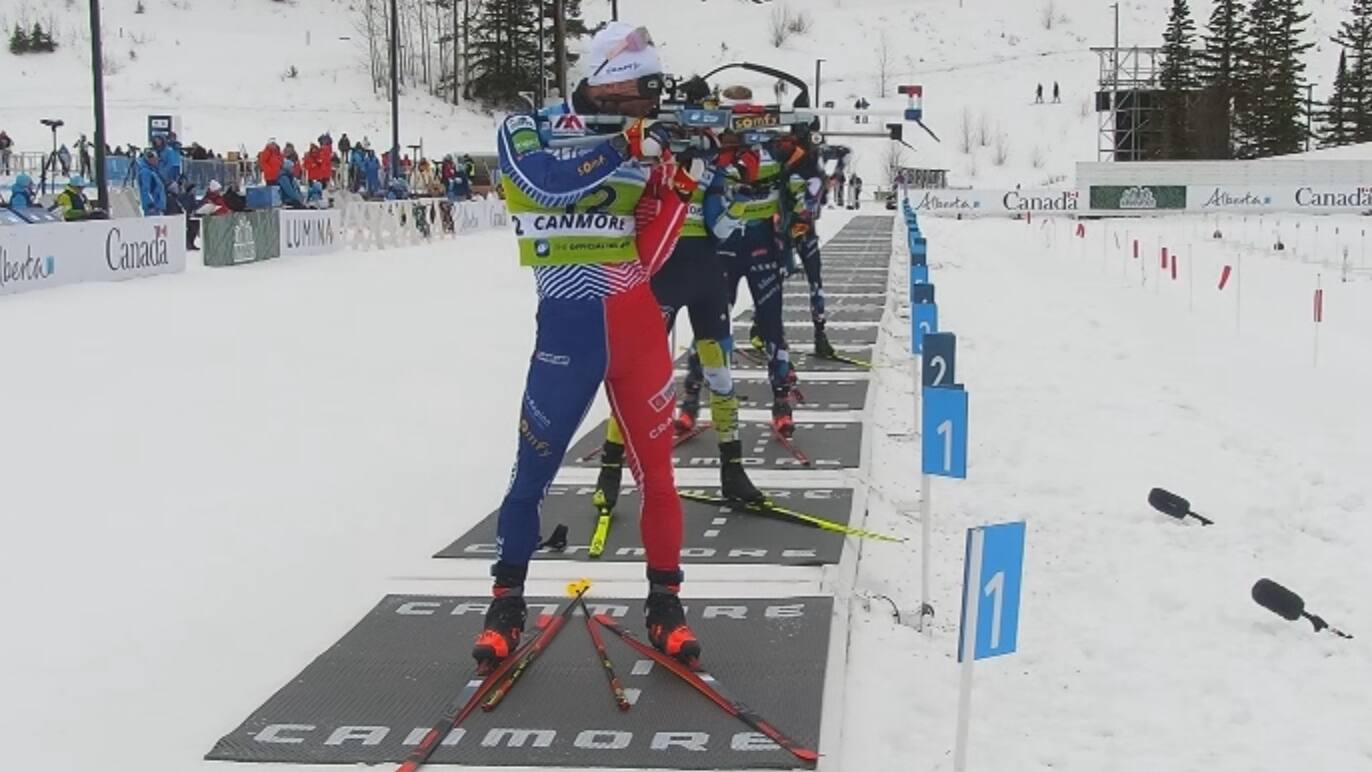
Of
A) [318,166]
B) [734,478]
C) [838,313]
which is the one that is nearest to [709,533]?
[734,478]

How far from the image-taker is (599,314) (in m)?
5.30

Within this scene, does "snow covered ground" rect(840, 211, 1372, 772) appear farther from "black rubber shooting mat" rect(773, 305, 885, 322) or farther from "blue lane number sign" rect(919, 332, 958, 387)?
"black rubber shooting mat" rect(773, 305, 885, 322)

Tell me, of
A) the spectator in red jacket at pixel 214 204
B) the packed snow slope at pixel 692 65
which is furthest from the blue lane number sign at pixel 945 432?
the packed snow slope at pixel 692 65

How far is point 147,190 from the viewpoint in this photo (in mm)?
26641

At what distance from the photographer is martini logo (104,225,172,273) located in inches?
845

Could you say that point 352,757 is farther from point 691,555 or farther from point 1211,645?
point 1211,645

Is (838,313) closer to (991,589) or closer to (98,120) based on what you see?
(98,120)

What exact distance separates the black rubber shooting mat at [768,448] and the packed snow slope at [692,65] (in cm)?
5073

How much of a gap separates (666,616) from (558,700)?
0.55 meters

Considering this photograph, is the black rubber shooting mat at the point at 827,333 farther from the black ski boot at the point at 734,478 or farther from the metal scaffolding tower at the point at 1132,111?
the metal scaffolding tower at the point at 1132,111

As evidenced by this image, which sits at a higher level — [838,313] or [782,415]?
[838,313]

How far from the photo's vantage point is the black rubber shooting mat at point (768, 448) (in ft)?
30.1

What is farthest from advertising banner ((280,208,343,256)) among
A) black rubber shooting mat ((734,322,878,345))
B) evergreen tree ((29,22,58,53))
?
evergreen tree ((29,22,58,53))

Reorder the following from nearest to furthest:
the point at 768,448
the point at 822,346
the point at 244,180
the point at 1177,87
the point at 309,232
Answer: the point at 768,448 < the point at 822,346 < the point at 309,232 < the point at 244,180 < the point at 1177,87
